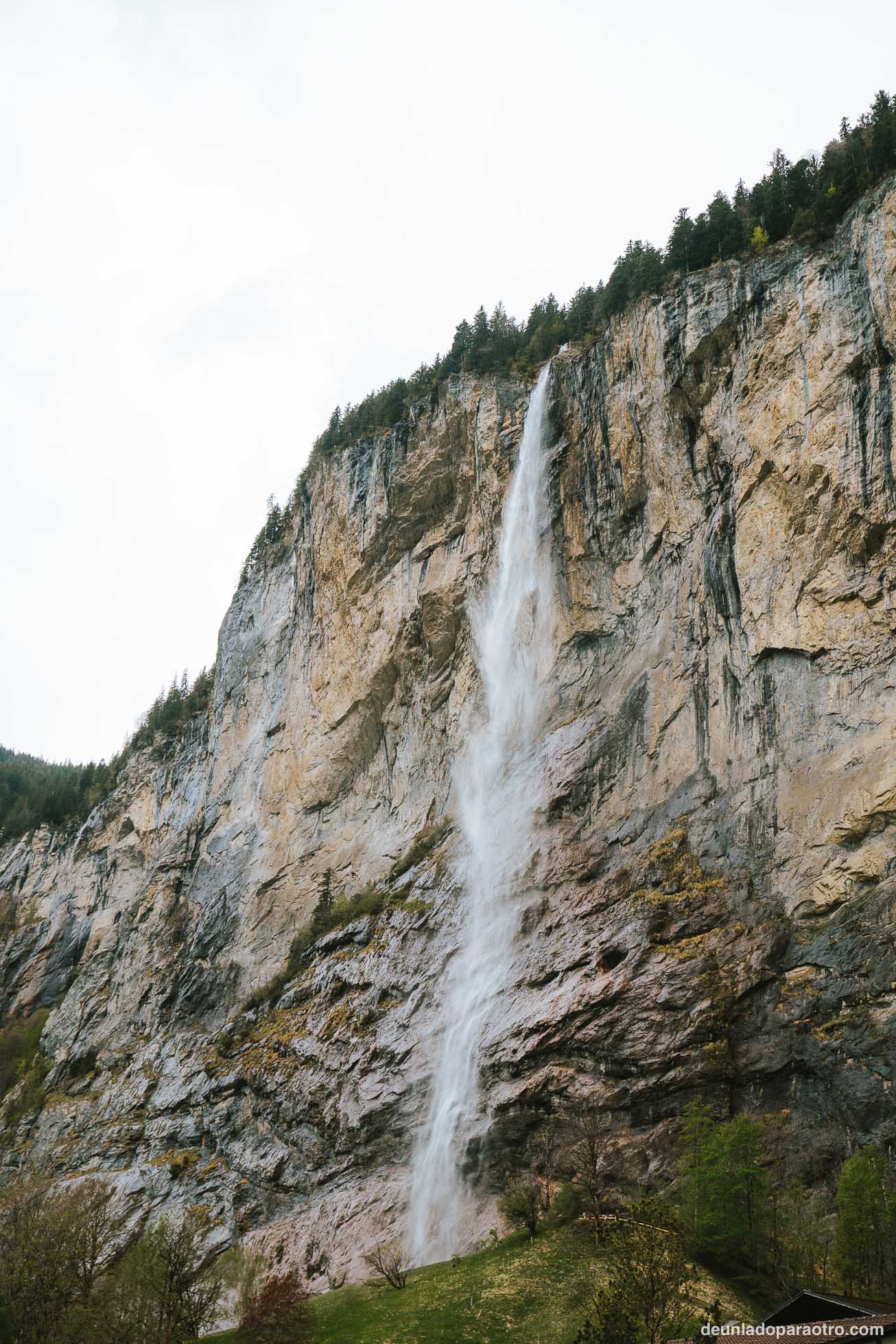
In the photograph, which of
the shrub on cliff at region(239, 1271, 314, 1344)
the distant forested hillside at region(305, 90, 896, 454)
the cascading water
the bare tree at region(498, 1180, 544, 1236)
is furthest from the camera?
the distant forested hillside at region(305, 90, 896, 454)

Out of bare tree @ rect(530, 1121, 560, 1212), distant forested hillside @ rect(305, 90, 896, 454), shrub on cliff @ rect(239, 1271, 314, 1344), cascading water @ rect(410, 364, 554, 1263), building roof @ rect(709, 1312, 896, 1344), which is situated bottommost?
shrub on cliff @ rect(239, 1271, 314, 1344)

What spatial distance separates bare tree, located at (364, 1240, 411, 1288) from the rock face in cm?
170

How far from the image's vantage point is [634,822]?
124 feet

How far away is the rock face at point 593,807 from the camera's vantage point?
1196 inches

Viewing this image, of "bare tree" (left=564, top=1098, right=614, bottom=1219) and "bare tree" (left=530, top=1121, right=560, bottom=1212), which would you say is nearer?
"bare tree" (left=564, top=1098, right=614, bottom=1219)

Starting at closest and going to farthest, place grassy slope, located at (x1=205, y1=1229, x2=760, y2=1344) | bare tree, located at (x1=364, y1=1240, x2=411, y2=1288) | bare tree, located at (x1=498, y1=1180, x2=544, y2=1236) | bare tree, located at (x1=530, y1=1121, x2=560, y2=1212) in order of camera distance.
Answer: grassy slope, located at (x1=205, y1=1229, x2=760, y2=1344)
bare tree, located at (x1=364, y1=1240, x2=411, y2=1288)
bare tree, located at (x1=498, y1=1180, x2=544, y2=1236)
bare tree, located at (x1=530, y1=1121, x2=560, y2=1212)

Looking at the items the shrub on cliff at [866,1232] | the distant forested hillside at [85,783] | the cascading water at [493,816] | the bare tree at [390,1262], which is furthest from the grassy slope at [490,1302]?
the distant forested hillside at [85,783]

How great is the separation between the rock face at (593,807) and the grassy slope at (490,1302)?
314cm

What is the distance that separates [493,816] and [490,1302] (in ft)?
68.0

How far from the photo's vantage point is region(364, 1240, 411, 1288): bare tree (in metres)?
29.9

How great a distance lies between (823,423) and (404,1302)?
30.9 metres

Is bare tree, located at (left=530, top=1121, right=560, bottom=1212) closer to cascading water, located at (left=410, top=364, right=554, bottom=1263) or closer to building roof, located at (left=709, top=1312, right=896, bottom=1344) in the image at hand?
cascading water, located at (left=410, top=364, right=554, bottom=1263)

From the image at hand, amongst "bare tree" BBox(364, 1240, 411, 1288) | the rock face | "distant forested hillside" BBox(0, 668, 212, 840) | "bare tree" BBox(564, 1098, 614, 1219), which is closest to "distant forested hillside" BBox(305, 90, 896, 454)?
the rock face

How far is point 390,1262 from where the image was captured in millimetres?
31609
